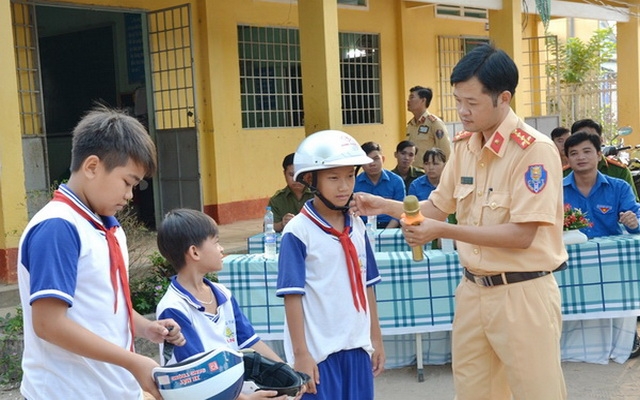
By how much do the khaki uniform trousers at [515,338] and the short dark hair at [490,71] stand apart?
811mm

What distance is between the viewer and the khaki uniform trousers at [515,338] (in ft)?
11.1

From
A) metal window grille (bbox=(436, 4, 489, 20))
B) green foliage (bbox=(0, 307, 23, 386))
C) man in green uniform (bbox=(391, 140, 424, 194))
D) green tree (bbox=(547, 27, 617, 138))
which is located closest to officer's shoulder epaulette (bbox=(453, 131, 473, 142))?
green foliage (bbox=(0, 307, 23, 386))

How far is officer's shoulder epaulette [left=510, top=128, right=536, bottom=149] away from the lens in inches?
132

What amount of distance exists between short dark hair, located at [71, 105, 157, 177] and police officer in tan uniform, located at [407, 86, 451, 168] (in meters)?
6.70

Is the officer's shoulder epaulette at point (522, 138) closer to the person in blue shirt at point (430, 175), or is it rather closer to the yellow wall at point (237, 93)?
the person in blue shirt at point (430, 175)

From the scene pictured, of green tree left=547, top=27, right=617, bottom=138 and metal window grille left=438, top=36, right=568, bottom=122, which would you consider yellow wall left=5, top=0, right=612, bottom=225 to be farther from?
green tree left=547, top=27, right=617, bottom=138

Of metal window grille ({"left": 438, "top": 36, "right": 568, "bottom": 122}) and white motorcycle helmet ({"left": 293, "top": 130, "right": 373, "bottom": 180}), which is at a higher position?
metal window grille ({"left": 438, "top": 36, "right": 568, "bottom": 122})

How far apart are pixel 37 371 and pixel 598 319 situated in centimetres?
454

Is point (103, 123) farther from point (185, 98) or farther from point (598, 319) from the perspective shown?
point (185, 98)

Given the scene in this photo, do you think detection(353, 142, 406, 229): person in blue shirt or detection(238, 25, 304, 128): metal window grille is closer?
detection(353, 142, 406, 229): person in blue shirt

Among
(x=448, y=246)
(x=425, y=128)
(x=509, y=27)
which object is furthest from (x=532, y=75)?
(x=448, y=246)

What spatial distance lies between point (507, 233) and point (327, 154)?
79 cm

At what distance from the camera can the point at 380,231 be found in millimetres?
6617

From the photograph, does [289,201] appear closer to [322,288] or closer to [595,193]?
[595,193]
